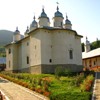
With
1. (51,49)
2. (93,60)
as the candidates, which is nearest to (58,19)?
(51,49)

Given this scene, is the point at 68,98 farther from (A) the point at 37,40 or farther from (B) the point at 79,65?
(B) the point at 79,65

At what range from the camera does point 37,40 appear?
34.9m

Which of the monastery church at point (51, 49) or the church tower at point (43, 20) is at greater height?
the church tower at point (43, 20)

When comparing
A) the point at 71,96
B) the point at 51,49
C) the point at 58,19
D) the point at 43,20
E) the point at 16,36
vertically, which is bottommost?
the point at 71,96

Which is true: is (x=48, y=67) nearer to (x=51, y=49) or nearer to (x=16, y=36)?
(x=51, y=49)

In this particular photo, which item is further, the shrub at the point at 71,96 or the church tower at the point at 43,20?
the church tower at the point at 43,20

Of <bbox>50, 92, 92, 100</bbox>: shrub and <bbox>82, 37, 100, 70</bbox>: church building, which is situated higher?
<bbox>82, 37, 100, 70</bbox>: church building

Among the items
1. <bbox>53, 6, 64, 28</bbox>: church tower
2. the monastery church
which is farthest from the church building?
<bbox>53, 6, 64, 28</bbox>: church tower

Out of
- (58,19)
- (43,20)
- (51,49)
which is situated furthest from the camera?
(58,19)

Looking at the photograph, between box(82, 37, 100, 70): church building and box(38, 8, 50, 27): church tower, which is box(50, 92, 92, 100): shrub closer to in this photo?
box(38, 8, 50, 27): church tower

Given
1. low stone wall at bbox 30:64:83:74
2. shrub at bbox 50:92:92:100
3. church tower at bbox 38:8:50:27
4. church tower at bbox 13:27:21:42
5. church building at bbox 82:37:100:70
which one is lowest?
shrub at bbox 50:92:92:100

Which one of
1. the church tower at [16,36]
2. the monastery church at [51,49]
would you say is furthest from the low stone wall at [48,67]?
the church tower at [16,36]

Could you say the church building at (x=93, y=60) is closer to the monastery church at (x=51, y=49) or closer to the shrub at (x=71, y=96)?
the monastery church at (x=51, y=49)

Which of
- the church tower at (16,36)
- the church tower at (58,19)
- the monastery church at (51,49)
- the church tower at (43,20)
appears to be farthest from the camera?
the church tower at (16,36)
